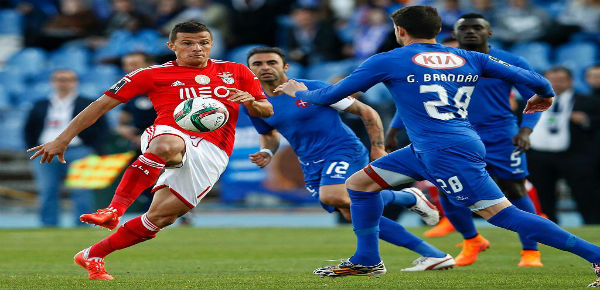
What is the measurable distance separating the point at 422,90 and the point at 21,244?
22.2 feet

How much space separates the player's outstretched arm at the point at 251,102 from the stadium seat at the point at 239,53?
424 inches

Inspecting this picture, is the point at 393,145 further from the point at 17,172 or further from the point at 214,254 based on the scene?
the point at 17,172

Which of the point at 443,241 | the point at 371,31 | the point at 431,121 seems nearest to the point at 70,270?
the point at 431,121

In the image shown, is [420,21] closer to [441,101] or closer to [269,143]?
[441,101]

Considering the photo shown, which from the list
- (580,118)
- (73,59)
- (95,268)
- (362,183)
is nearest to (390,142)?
(362,183)

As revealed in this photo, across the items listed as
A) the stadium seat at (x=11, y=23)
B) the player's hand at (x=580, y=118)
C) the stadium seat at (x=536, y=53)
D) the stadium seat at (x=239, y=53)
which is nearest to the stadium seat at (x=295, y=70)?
the stadium seat at (x=239, y=53)

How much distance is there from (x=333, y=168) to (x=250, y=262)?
1388mm

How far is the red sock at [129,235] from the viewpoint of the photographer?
696cm

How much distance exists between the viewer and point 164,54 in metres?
17.4

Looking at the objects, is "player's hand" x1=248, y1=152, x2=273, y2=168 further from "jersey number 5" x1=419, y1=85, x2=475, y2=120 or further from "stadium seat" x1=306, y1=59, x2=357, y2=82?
"stadium seat" x1=306, y1=59, x2=357, y2=82

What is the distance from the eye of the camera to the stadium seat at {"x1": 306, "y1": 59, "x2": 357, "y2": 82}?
17125mm

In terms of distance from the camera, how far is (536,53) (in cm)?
1659

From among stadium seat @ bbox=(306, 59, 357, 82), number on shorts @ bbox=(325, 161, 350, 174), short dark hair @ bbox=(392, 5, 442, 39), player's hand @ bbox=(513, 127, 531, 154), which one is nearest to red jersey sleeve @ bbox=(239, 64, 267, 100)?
number on shorts @ bbox=(325, 161, 350, 174)

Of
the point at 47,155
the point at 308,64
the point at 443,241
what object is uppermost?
the point at 308,64
